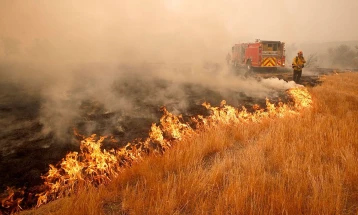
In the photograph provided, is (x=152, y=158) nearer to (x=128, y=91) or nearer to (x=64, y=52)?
(x=128, y=91)

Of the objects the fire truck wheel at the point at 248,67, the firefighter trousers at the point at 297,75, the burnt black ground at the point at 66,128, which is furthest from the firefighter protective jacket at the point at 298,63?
the fire truck wheel at the point at 248,67

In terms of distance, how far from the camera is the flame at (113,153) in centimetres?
334

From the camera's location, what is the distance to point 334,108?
7250 mm

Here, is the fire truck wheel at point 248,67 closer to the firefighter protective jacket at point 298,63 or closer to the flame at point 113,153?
the firefighter protective jacket at point 298,63

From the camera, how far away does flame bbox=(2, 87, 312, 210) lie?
334cm

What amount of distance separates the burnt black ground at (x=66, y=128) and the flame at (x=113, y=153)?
→ 0.22 meters

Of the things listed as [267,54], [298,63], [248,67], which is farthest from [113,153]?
[248,67]

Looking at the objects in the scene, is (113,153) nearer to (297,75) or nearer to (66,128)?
(66,128)

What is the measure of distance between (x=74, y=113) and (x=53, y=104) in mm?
1086

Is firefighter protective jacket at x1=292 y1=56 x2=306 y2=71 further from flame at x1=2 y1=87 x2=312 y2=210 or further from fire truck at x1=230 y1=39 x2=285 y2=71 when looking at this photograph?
flame at x1=2 y1=87 x2=312 y2=210

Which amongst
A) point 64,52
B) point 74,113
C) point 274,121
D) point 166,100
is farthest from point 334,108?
point 64,52

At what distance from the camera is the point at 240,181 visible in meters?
3.03

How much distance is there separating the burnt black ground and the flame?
0.73ft

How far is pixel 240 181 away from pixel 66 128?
4.03 m
